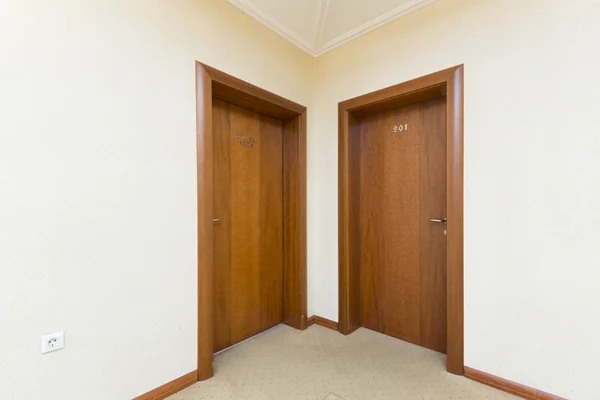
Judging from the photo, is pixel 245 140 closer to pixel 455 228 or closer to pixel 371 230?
pixel 371 230

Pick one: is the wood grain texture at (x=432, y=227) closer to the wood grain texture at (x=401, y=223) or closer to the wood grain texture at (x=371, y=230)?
the wood grain texture at (x=401, y=223)

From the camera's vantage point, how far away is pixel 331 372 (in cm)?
196

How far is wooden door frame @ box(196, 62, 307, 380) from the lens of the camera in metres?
1.88

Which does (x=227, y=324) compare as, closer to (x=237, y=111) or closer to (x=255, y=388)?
(x=255, y=388)

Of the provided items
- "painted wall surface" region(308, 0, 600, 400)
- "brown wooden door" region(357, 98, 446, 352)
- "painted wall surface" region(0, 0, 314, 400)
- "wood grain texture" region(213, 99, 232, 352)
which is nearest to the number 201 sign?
"brown wooden door" region(357, 98, 446, 352)

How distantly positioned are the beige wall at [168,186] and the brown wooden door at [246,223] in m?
0.42

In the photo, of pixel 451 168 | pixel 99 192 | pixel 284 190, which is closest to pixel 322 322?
pixel 284 190

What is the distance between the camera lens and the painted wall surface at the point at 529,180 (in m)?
1.52

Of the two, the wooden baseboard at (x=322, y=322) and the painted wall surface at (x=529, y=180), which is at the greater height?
the painted wall surface at (x=529, y=180)

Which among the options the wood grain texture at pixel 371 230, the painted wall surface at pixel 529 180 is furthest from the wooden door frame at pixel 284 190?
the painted wall surface at pixel 529 180

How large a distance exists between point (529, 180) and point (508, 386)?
1.27 metres

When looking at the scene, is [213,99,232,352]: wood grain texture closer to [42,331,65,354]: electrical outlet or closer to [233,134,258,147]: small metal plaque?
[233,134,258,147]: small metal plaque

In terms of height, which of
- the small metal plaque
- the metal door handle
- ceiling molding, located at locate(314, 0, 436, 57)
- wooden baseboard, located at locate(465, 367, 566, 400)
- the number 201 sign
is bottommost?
wooden baseboard, located at locate(465, 367, 566, 400)

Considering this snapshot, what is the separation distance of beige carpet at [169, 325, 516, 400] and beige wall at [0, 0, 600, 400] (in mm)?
238
